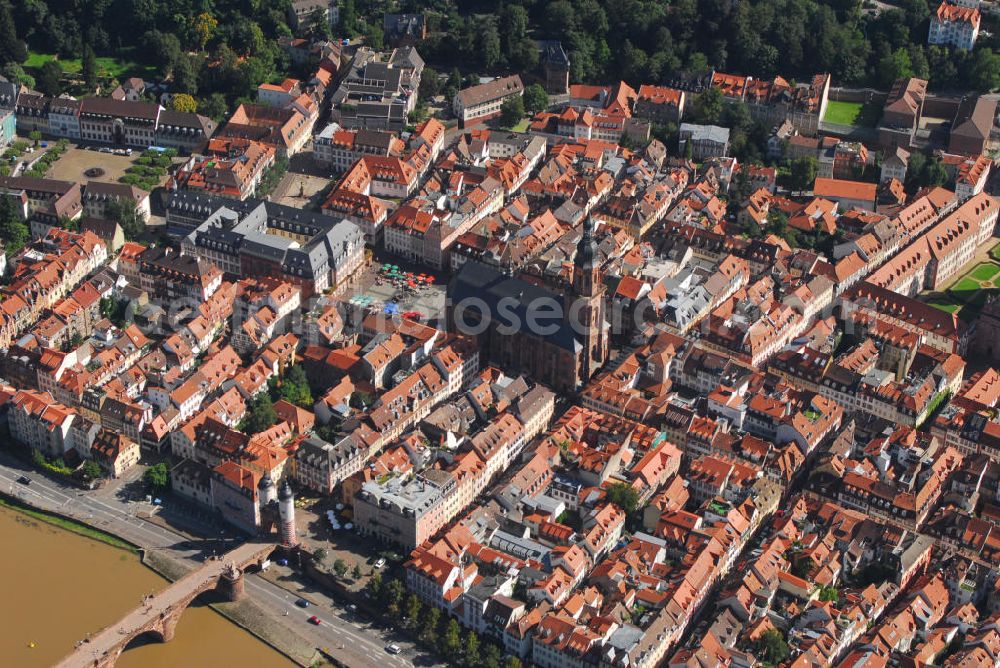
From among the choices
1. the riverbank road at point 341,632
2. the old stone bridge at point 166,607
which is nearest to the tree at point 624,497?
the riverbank road at point 341,632

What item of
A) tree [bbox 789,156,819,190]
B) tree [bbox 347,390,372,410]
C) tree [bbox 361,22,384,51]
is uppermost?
tree [bbox 361,22,384,51]

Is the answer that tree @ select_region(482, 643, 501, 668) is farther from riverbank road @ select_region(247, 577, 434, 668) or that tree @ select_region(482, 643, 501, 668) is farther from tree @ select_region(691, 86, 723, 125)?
tree @ select_region(691, 86, 723, 125)

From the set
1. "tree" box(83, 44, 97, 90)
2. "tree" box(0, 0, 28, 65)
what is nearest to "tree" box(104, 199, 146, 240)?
"tree" box(83, 44, 97, 90)

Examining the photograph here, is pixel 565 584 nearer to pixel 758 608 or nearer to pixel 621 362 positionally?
pixel 758 608

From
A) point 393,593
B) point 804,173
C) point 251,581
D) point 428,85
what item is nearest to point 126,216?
point 428,85

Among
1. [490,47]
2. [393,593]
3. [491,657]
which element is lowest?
[491,657]

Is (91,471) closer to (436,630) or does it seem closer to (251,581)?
(251,581)
